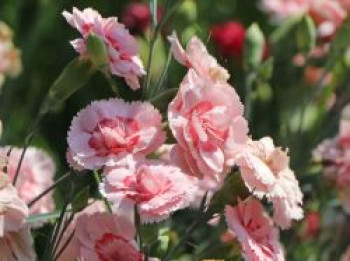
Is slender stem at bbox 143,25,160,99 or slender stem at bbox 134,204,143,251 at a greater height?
slender stem at bbox 143,25,160,99

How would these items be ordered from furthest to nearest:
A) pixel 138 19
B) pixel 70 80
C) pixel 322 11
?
pixel 138 19
pixel 322 11
pixel 70 80

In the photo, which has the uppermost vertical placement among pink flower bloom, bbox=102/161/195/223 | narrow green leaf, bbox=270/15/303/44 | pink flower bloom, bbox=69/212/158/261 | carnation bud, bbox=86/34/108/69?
carnation bud, bbox=86/34/108/69

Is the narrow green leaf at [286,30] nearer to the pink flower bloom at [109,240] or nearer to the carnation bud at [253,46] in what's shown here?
the carnation bud at [253,46]

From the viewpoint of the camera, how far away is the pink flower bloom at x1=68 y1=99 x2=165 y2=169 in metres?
0.82

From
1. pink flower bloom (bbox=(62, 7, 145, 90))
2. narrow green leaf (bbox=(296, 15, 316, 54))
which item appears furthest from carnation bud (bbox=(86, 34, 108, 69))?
narrow green leaf (bbox=(296, 15, 316, 54))

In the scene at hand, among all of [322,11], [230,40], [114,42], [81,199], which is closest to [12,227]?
[81,199]

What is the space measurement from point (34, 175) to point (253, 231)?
299 millimetres

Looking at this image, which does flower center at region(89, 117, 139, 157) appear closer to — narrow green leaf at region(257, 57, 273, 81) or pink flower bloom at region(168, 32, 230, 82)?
pink flower bloom at region(168, 32, 230, 82)

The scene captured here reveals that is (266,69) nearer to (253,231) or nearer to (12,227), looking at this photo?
(253,231)

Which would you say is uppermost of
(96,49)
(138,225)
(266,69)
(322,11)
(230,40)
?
(96,49)

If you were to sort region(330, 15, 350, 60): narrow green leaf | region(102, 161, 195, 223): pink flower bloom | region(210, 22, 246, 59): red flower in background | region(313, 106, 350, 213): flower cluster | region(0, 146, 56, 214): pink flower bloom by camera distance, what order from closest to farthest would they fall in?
region(102, 161, 195, 223): pink flower bloom, region(0, 146, 56, 214): pink flower bloom, region(313, 106, 350, 213): flower cluster, region(330, 15, 350, 60): narrow green leaf, region(210, 22, 246, 59): red flower in background

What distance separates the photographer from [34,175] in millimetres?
1078

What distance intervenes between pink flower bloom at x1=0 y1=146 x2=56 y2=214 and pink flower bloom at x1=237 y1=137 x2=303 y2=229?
9.8 inches

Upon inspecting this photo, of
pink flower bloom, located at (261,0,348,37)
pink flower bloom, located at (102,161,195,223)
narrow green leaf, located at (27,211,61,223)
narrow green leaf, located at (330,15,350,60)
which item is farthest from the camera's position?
pink flower bloom, located at (261,0,348,37)
